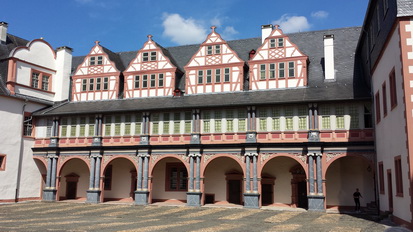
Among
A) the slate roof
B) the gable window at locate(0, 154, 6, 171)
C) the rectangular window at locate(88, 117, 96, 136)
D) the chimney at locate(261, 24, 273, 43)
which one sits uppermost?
the chimney at locate(261, 24, 273, 43)

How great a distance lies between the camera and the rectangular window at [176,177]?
34.1 m

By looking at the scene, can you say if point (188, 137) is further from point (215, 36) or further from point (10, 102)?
point (10, 102)

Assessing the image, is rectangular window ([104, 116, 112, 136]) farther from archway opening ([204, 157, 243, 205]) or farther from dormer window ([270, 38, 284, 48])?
dormer window ([270, 38, 284, 48])

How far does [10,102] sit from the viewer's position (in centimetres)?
3378

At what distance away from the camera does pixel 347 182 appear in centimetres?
2922

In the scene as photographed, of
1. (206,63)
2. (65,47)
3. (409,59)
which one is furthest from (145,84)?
(409,59)

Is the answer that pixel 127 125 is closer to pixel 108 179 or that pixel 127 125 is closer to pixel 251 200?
pixel 108 179

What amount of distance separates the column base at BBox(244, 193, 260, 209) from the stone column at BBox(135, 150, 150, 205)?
764 cm

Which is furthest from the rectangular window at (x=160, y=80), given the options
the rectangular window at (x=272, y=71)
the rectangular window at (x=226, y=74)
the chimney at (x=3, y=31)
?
the chimney at (x=3, y=31)

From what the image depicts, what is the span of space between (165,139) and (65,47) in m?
14.4

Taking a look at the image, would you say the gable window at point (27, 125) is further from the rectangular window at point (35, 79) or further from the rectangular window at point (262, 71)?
the rectangular window at point (262, 71)

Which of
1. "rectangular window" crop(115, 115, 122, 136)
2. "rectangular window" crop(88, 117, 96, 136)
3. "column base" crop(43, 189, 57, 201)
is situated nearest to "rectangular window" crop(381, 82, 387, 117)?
"rectangular window" crop(115, 115, 122, 136)

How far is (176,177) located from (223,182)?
4.12 metres

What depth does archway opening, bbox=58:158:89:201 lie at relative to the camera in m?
36.6
